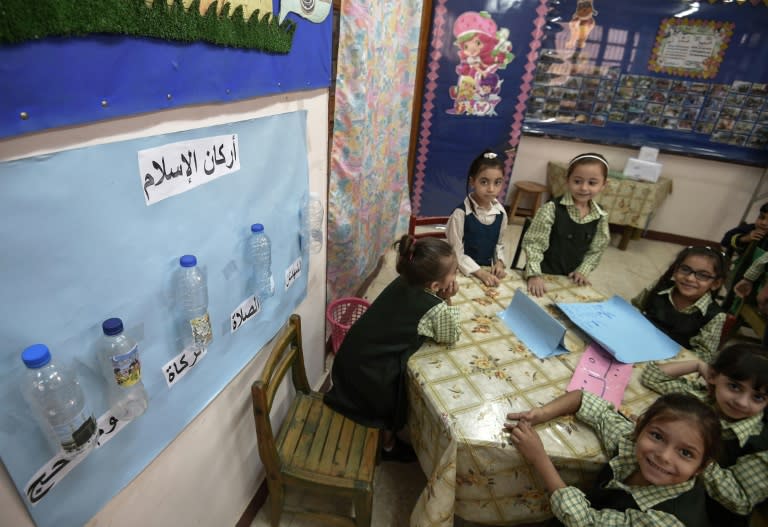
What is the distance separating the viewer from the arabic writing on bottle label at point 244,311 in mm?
1091

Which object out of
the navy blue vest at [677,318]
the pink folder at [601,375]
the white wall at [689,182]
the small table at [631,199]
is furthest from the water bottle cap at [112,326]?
the white wall at [689,182]

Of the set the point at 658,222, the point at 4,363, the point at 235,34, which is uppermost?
the point at 235,34

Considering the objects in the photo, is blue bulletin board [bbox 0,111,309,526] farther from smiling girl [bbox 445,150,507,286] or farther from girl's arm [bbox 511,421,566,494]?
smiling girl [bbox 445,150,507,286]

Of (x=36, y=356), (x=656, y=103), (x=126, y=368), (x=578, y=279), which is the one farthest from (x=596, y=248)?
(x=656, y=103)

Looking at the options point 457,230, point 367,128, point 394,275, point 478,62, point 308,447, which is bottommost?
point 394,275

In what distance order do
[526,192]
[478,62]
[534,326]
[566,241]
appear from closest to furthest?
[534,326], [566,241], [478,62], [526,192]

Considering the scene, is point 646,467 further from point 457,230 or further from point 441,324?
point 457,230

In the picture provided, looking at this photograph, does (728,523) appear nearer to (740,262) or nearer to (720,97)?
(740,262)

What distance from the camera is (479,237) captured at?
198 centimetres

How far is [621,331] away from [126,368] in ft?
4.76

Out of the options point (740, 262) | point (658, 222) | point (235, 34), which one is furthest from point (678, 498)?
point (658, 222)

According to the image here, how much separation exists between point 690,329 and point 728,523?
0.72m

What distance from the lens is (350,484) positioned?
3.98 feet

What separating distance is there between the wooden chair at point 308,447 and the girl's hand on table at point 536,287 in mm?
819
